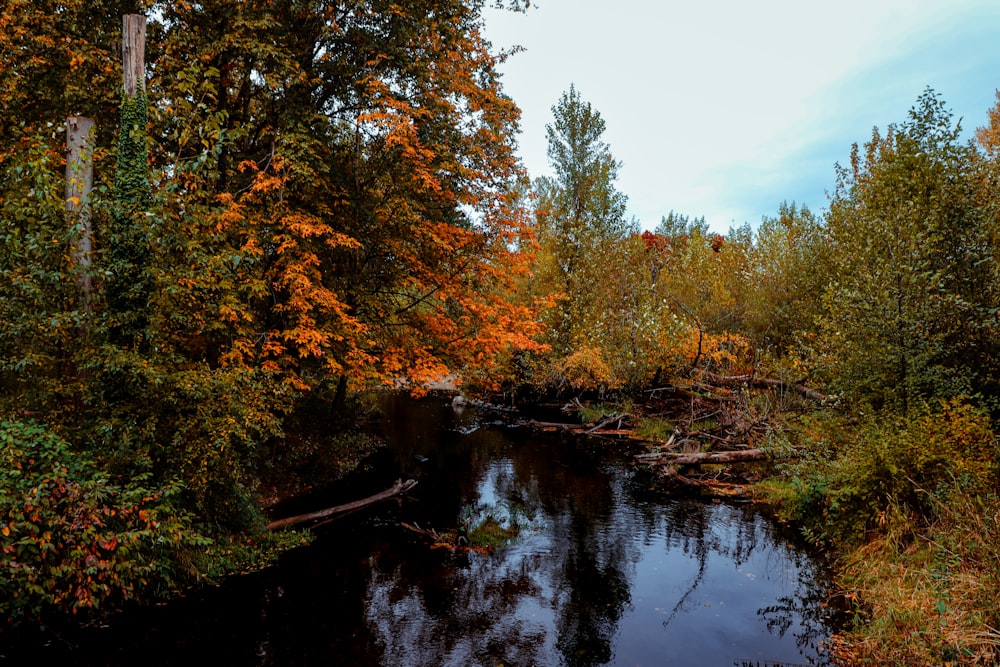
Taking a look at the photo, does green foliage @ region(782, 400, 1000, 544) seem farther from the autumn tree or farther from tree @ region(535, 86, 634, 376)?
tree @ region(535, 86, 634, 376)

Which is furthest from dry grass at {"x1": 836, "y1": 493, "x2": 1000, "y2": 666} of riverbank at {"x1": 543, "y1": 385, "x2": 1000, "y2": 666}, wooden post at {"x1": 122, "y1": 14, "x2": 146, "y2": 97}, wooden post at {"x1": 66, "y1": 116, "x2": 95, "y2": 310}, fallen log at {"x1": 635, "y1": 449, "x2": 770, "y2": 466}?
wooden post at {"x1": 122, "y1": 14, "x2": 146, "y2": 97}

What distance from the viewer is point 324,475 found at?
16641 millimetres

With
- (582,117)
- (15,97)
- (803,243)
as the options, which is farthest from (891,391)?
(582,117)

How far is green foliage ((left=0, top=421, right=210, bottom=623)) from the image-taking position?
6.36 metres

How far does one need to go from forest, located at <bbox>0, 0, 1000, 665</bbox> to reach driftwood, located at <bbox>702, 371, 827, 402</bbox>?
1.01 feet

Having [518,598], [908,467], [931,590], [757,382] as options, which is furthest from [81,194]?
[757,382]

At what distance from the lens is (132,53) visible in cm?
975

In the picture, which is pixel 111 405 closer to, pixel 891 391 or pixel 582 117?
pixel 891 391

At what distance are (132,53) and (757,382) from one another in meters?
24.4

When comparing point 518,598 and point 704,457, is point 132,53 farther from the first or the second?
point 704,457

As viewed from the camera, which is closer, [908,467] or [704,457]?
[908,467]

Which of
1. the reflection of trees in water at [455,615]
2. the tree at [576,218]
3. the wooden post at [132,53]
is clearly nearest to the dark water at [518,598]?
the reflection of trees in water at [455,615]

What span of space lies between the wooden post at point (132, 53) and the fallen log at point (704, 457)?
18113mm

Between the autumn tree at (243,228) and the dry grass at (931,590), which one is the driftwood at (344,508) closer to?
the autumn tree at (243,228)
